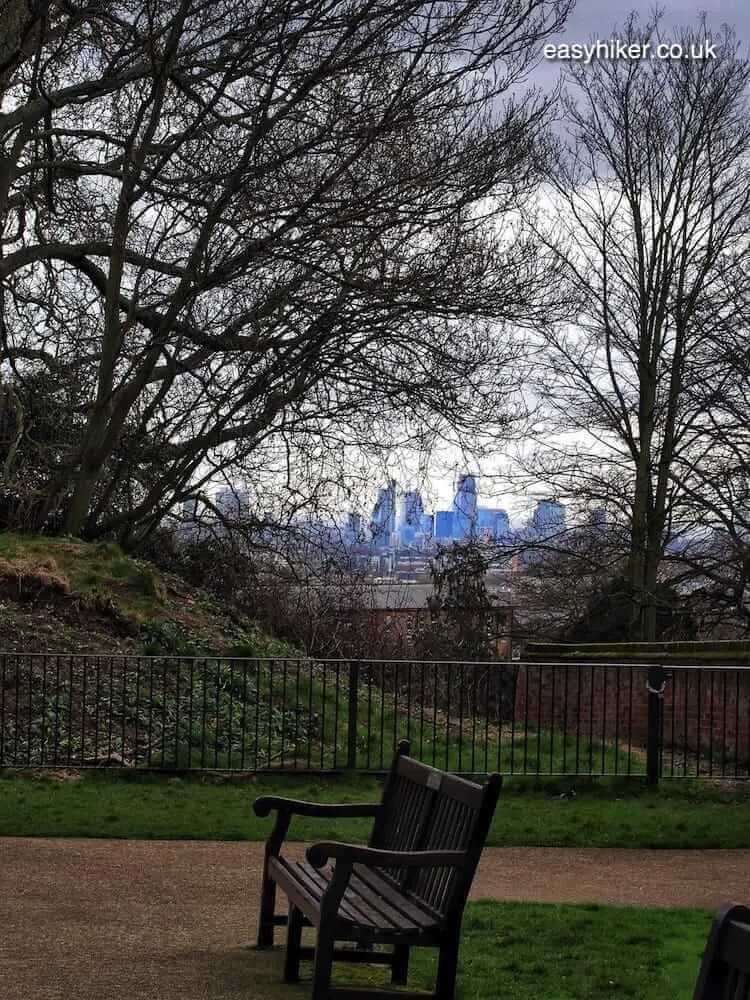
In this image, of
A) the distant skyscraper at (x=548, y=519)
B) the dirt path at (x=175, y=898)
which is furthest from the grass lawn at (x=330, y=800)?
the distant skyscraper at (x=548, y=519)

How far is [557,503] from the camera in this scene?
31.1 metres

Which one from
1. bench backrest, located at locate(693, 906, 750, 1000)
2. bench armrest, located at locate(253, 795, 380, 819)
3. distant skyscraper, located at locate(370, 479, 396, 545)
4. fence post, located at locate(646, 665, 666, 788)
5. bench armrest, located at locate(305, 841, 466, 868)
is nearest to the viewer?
bench backrest, located at locate(693, 906, 750, 1000)

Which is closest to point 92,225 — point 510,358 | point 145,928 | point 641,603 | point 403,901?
point 510,358

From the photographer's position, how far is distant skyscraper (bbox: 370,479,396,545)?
2345 centimetres

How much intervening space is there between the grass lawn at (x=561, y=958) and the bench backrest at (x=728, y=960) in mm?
3343

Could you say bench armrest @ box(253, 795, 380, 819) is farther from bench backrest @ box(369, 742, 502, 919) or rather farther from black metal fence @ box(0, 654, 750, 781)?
black metal fence @ box(0, 654, 750, 781)

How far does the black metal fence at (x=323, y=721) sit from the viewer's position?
50.9ft

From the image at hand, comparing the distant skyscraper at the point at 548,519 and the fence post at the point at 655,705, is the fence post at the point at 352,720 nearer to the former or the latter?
the fence post at the point at 655,705

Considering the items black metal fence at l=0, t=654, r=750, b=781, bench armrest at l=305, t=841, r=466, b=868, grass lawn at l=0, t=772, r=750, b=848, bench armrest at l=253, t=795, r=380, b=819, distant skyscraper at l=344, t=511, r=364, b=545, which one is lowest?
grass lawn at l=0, t=772, r=750, b=848

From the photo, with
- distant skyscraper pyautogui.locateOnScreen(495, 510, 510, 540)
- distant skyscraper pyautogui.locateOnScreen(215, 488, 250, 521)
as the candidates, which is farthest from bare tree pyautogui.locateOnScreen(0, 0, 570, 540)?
distant skyscraper pyautogui.locateOnScreen(495, 510, 510, 540)

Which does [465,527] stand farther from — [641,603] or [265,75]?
[265,75]

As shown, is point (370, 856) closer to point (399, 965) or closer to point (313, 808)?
point (399, 965)

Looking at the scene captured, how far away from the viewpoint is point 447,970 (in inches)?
251

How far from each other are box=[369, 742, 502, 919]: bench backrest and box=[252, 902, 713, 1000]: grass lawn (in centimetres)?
54
